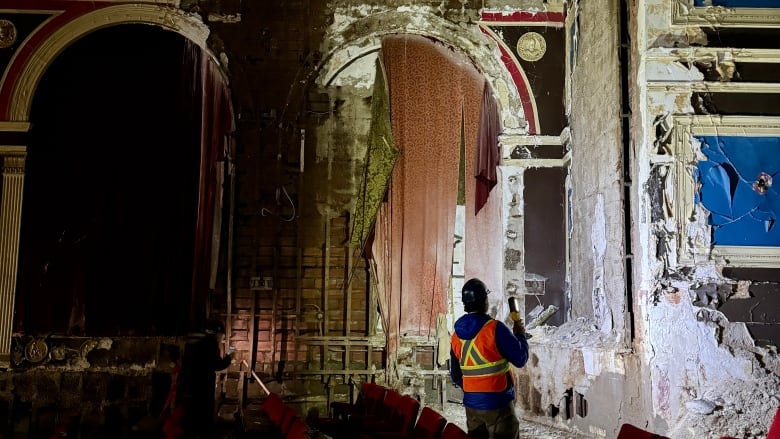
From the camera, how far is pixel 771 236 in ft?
15.3

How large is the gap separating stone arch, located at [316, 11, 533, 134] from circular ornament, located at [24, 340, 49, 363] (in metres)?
3.86

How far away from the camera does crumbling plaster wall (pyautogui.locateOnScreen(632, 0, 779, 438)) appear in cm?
436

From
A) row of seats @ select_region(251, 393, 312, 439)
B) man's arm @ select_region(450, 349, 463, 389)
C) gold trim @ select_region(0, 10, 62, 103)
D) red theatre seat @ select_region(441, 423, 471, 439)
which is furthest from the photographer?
gold trim @ select_region(0, 10, 62, 103)

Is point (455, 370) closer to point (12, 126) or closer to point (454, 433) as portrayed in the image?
point (454, 433)

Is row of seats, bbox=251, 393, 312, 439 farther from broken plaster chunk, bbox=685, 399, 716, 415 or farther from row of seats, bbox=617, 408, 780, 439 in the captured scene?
broken plaster chunk, bbox=685, 399, 716, 415

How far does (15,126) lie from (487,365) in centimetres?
579

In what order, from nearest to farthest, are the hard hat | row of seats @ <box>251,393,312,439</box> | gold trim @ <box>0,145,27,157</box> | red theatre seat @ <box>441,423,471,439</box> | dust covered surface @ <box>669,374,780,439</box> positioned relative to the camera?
red theatre seat @ <box>441,423,471,439</box> < row of seats @ <box>251,393,312,439</box> < the hard hat < dust covered surface @ <box>669,374,780,439</box> < gold trim @ <box>0,145,27,157</box>

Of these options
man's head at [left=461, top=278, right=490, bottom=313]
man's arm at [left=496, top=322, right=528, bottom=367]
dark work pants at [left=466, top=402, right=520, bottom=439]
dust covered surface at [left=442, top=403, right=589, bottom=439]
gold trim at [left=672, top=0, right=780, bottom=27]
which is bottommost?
dust covered surface at [left=442, top=403, right=589, bottom=439]

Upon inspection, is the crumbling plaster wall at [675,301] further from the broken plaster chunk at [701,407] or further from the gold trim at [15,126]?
the gold trim at [15,126]

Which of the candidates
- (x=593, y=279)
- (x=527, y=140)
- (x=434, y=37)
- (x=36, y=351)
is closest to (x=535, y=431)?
(x=593, y=279)

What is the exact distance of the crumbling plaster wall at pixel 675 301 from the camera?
4.36 metres

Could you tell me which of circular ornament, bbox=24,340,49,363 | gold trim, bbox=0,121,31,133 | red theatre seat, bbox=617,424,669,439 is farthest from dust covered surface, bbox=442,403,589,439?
gold trim, bbox=0,121,31,133

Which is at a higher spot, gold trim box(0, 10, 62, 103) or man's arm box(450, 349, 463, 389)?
gold trim box(0, 10, 62, 103)

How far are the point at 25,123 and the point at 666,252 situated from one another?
615 cm
